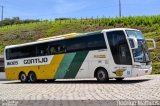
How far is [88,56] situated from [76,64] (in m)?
1.30

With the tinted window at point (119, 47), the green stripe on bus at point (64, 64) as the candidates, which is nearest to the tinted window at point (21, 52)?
the green stripe on bus at point (64, 64)

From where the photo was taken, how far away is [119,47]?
2189 centimetres

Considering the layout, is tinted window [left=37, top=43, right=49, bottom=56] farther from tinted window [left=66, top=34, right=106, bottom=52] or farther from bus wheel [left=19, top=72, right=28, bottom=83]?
bus wheel [left=19, top=72, right=28, bottom=83]

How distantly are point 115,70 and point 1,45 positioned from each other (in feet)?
130

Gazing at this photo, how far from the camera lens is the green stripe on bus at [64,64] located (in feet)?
81.7

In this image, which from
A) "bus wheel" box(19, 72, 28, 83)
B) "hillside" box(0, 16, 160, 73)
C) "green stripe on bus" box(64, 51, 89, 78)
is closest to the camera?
"green stripe on bus" box(64, 51, 89, 78)

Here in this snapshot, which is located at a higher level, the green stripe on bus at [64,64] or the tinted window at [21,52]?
the tinted window at [21,52]

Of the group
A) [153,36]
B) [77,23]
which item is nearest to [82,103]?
[153,36]

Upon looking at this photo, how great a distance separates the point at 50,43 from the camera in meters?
26.5

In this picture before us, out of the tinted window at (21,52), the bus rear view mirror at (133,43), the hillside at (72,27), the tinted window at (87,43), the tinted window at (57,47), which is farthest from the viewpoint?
the hillside at (72,27)

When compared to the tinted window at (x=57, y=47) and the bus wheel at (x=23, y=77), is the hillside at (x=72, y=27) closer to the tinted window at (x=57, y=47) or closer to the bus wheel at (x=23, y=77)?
the bus wheel at (x=23, y=77)

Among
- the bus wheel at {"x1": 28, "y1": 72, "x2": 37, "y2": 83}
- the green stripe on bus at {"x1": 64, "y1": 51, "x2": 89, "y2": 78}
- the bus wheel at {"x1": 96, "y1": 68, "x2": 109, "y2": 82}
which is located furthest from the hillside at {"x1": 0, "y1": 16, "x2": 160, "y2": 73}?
the bus wheel at {"x1": 96, "y1": 68, "x2": 109, "y2": 82}

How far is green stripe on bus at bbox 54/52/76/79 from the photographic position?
24889 mm

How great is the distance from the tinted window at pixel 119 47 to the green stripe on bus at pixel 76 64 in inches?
88.7
